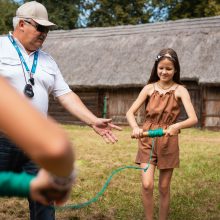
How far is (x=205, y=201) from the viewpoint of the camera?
603cm

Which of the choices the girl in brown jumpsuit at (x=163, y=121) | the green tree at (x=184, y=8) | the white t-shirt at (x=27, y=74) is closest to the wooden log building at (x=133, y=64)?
the green tree at (x=184, y=8)

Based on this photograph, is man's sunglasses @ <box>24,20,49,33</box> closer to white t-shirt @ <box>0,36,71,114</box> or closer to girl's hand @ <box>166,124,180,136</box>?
white t-shirt @ <box>0,36,71,114</box>

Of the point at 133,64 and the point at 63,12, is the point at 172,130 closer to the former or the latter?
the point at 133,64

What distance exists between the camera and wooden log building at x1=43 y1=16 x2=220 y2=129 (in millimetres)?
20859

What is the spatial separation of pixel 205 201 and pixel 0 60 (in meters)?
3.72

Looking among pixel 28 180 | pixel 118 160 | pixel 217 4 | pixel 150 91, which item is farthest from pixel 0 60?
pixel 217 4

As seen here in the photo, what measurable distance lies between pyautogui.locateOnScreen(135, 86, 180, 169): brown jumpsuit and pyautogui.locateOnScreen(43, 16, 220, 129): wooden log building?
15.9 meters

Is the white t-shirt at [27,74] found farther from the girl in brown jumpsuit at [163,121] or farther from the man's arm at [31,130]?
the man's arm at [31,130]

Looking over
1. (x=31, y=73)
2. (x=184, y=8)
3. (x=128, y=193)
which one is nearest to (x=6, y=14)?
(x=184, y=8)

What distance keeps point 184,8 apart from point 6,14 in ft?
46.1

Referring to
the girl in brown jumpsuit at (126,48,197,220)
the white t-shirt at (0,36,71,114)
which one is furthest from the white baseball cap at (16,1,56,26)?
the girl in brown jumpsuit at (126,48,197,220)

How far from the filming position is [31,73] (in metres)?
3.34

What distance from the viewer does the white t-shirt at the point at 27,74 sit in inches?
129

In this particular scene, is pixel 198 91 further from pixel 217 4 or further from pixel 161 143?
pixel 161 143
